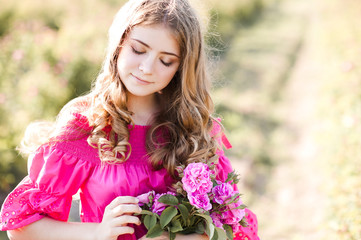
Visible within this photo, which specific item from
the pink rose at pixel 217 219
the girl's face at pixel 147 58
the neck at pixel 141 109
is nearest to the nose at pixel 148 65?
the girl's face at pixel 147 58

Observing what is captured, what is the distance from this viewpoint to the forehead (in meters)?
1.66

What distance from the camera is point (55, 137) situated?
1.67 meters

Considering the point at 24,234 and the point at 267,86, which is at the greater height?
the point at 267,86

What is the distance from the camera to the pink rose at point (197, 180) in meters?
1.53

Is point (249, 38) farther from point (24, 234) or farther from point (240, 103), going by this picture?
point (24, 234)

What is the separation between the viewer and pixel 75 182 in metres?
1.66

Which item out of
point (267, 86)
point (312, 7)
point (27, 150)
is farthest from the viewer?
point (312, 7)

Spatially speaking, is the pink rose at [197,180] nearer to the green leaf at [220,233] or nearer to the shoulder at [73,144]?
the green leaf at [220,233]

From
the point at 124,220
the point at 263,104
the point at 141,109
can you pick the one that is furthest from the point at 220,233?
the point at 263,104

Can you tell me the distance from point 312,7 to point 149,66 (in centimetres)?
1631

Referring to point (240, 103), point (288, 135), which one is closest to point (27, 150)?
point (288, 135)

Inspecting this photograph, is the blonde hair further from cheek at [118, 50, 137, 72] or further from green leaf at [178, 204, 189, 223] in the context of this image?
green leaf at [178, 204, 189, 223]

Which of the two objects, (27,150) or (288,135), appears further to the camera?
(288,135)

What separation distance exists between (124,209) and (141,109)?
0.59m
